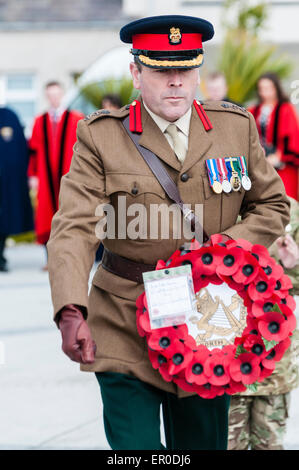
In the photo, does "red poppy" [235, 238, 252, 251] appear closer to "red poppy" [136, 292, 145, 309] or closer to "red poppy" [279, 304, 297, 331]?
"red poppy" [279, 304, 297, 331]

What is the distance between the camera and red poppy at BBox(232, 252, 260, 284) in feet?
9.57

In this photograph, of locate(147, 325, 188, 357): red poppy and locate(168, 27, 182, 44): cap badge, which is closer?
locate(147, 325, 188, 357): red poppy

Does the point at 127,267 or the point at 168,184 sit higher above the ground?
the point at 168,184

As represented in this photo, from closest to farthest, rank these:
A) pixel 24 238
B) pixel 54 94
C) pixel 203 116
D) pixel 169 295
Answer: pixel 169 295
pixel 203 116
pixel 54 94
pixel 24 238

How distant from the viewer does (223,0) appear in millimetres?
18797

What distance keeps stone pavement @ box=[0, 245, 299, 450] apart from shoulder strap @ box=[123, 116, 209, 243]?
208cm

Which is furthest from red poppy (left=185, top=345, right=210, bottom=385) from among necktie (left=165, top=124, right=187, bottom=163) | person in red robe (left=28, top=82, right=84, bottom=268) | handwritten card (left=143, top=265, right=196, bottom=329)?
person in red robe (left=28, top=82, right=84, bottom=268)

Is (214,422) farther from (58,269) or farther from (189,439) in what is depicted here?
(58,269)

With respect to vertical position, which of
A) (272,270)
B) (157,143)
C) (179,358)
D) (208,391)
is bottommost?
(208,391)

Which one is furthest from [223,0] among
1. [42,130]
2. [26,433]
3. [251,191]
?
[251,191]

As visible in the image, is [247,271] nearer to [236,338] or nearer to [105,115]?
[236,338]

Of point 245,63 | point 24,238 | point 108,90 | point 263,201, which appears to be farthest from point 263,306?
point 245,63

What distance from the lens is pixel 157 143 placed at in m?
3.11

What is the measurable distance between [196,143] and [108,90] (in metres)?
9.99
